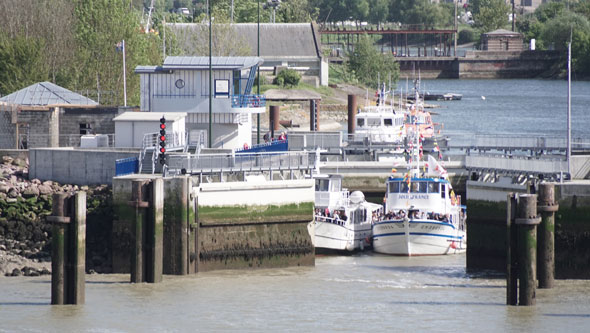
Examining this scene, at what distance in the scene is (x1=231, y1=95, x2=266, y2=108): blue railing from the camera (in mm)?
64562

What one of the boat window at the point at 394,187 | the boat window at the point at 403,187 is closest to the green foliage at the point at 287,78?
the boat window at the point at 394,187

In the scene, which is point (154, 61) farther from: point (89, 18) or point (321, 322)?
point (321, 322)

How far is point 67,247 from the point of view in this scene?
137 feet

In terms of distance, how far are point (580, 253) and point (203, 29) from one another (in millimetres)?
78163

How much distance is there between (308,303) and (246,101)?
21.6 meters

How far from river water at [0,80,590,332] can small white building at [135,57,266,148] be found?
12.6 metres

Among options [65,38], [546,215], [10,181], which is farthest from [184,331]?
[65,38]

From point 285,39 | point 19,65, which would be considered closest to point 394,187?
point 19,65

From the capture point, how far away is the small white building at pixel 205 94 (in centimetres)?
6475

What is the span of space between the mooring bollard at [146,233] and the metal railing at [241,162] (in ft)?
13.2

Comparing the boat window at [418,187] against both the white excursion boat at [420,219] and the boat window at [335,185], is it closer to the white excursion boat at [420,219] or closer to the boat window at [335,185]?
the white excursion boat at [420,219]

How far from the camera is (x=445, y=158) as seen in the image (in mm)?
70062

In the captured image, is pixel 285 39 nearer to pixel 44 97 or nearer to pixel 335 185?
pixel 44 97

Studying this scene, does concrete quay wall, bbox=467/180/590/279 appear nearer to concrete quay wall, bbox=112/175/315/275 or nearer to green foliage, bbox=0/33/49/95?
concrete quay wall, bbox=112/175/315/275
